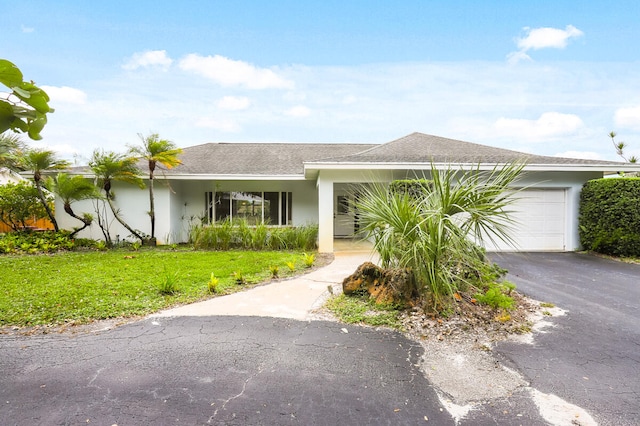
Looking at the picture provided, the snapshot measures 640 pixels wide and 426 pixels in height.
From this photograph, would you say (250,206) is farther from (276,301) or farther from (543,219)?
(543,219)

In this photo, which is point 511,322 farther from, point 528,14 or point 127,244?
point 127,244

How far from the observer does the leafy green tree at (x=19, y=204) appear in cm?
1239

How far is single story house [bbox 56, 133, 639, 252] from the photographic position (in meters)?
10.4

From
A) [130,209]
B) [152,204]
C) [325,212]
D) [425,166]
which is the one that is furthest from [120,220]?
[425,166]

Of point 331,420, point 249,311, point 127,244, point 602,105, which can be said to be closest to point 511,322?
point 331,420

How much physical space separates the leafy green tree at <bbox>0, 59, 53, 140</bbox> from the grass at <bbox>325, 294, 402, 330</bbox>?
3861mm

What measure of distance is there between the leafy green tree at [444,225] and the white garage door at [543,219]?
25.6ft

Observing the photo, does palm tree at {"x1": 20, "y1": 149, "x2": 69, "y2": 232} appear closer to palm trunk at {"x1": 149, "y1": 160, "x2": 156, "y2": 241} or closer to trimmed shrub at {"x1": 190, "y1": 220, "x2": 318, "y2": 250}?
palm trunk at {"x1": 149, "y1": 160, "x2": 156, "y2": 241}

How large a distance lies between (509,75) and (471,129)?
279 inches

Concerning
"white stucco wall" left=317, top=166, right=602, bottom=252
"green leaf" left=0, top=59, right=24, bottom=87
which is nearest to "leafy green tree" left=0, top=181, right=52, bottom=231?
"white stucco wall" left=317, top=166, right=602, bottom=252

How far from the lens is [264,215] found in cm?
1394

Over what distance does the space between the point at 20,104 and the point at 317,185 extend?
1089 cm

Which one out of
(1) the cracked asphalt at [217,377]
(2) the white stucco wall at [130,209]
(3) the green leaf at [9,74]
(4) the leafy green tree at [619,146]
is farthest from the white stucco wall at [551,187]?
(4) the leafy green tree at [619,146]

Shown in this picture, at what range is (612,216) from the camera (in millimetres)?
9453
